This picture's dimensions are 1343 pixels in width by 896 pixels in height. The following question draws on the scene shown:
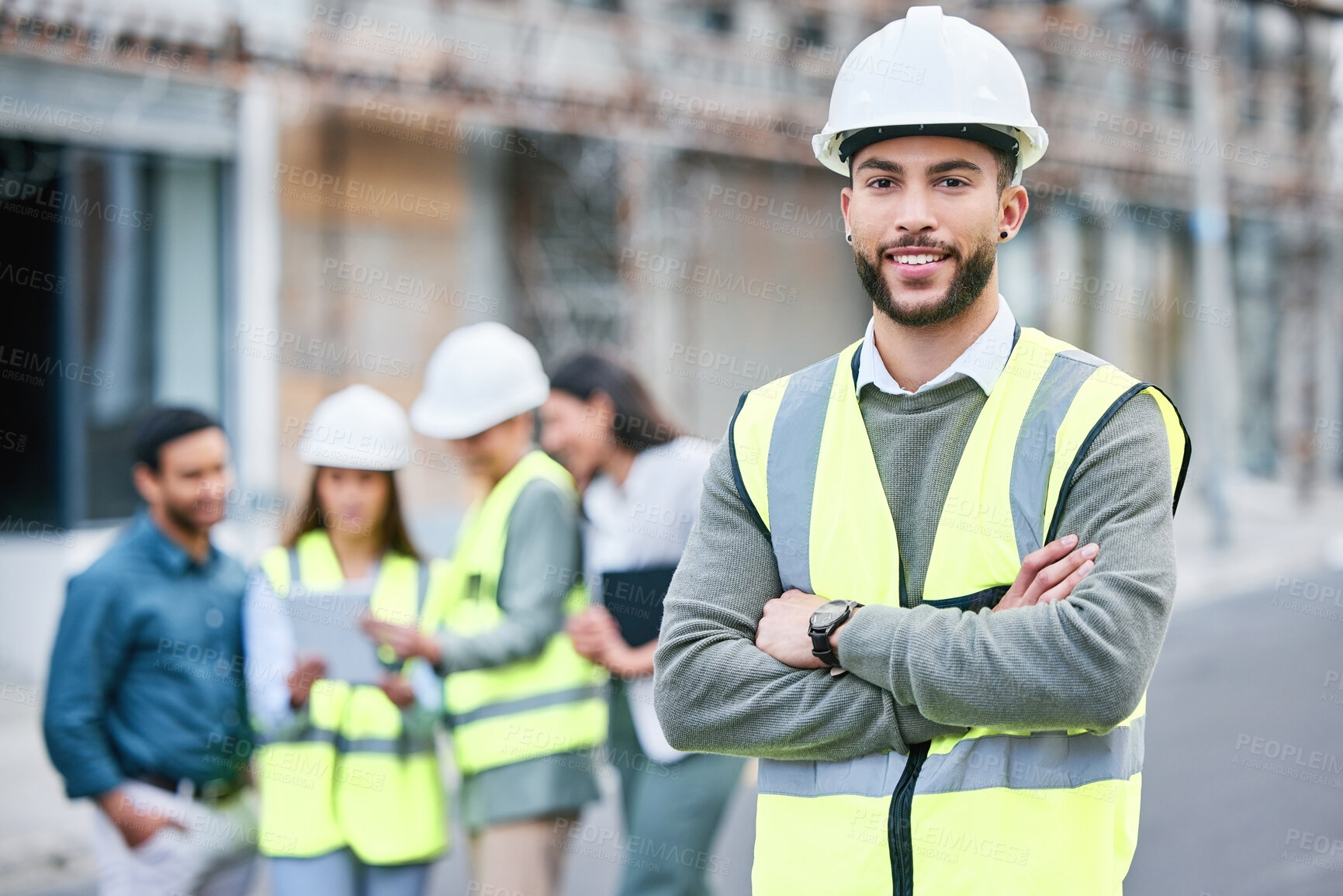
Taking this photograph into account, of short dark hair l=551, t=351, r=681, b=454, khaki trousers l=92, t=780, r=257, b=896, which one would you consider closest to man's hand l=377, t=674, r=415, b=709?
khaki trousers l=92, t=780, r=257, b=896

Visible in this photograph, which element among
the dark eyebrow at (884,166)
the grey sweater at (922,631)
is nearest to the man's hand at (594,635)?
the grey sweater at (922,631)

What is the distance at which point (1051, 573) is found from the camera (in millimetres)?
2029

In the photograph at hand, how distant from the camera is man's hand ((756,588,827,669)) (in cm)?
217

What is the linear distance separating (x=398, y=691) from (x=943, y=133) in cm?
229

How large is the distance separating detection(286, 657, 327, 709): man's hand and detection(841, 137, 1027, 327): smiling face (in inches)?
84.4

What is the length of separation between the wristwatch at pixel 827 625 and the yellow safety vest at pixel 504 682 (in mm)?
1826

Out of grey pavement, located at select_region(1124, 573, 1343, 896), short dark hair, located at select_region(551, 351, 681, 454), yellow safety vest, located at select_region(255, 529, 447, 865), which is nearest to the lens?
yellow safety vest, located at select_region(255, 529, 447, 865)

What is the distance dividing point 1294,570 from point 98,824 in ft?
43.2

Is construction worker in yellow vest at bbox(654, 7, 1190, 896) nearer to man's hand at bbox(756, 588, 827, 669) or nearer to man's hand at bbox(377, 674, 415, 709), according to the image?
man's hand at bbox(756, 588, 827, 669)

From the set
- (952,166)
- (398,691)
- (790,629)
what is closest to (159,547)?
(398,691)

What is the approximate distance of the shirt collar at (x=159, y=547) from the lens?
3.82 meters

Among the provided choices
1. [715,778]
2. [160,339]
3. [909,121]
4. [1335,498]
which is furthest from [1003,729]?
[1335,498]

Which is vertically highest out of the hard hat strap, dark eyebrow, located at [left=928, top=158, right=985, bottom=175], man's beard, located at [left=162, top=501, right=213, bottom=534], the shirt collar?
the hard hat strap

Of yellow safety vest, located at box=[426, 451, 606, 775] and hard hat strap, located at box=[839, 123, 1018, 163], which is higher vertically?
hard hat strap, located at box=[839, 123, 1018, 163]
